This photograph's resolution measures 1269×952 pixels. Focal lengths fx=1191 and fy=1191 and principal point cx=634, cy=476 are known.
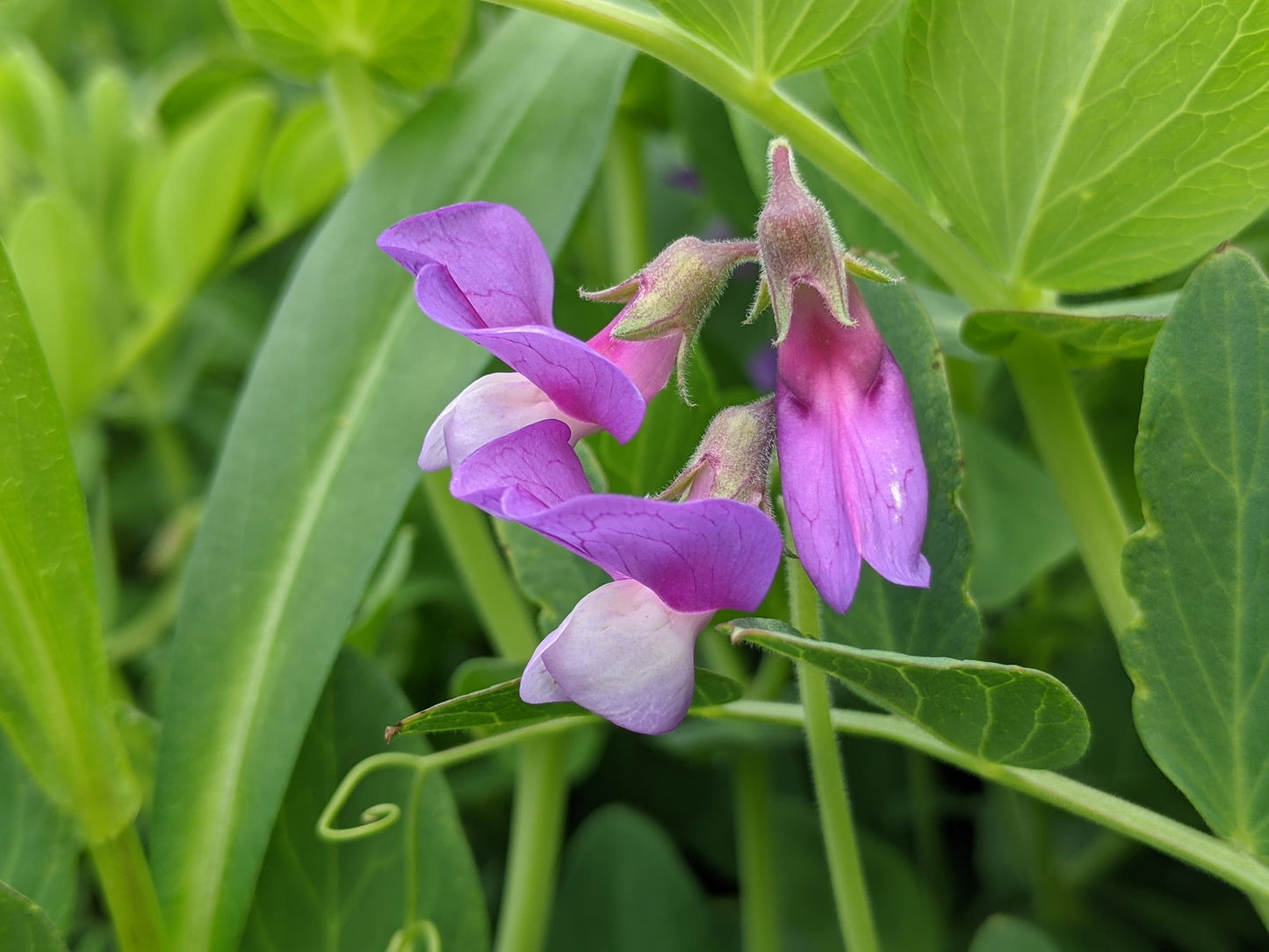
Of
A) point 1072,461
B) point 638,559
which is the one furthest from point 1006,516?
point 638,559

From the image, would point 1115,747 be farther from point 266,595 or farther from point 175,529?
point 175,529

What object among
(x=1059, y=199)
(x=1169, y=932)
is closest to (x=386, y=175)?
(x=1059, y=199)

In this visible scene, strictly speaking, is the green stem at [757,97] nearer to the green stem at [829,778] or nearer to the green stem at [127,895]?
the green stem at [829,778]

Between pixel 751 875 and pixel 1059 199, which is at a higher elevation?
pixel 1059 199

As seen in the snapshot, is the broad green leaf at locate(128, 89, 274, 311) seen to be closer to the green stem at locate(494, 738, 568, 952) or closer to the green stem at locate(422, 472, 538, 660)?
the green stem at locate(422, 472, 538, 660)

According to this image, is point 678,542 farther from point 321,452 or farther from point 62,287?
point 62,287
